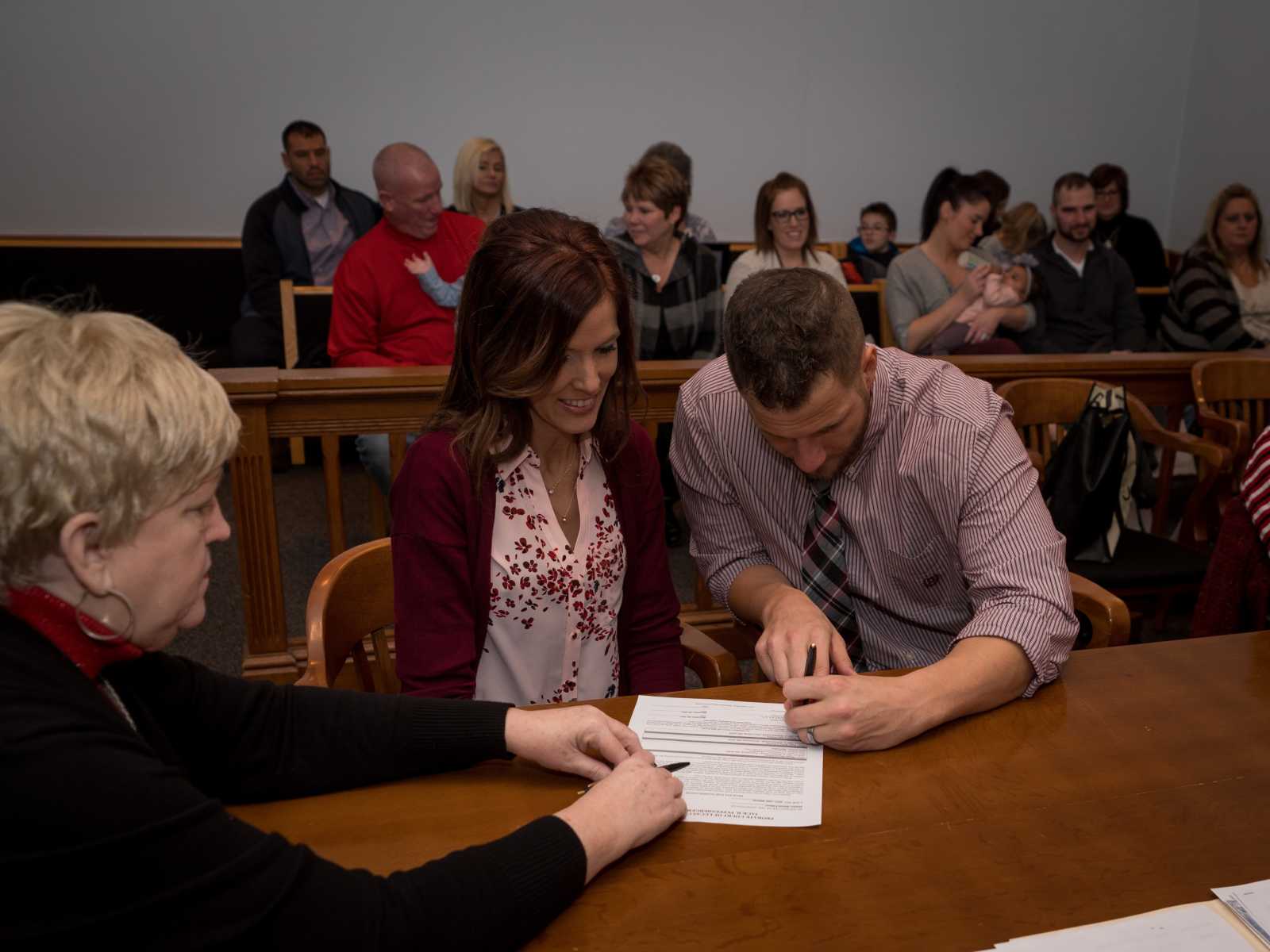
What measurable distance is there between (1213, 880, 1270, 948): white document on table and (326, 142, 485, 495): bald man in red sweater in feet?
10.8

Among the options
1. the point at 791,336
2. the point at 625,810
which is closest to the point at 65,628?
the point at 625,810

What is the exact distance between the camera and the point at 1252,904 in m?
1.13

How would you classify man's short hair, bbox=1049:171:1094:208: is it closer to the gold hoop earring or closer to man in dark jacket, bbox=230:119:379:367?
A: man in dark jacket, bbox=230:119:379:367

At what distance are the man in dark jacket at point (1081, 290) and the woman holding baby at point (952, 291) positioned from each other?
457 millimetres

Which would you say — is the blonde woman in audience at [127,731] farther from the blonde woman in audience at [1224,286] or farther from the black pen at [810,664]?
the blonde woman in audience at [1224,286]

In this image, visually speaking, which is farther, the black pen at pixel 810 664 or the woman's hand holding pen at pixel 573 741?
the black pen at pixel 810 664

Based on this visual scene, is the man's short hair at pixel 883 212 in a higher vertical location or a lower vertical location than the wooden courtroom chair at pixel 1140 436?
higher

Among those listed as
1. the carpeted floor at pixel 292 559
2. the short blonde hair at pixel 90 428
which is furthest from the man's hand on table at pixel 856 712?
the carpeted floor at pixel 292 559

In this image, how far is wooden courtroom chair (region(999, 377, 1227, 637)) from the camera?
3105mm

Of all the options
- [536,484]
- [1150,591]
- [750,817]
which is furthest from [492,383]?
[1150,591]

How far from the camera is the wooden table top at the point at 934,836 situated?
1.10m

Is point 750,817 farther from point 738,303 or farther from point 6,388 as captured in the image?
point 6,388

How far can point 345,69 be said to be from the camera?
6.74 metres

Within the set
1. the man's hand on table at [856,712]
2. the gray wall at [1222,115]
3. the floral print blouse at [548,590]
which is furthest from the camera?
the gray wall at [1222,115]
